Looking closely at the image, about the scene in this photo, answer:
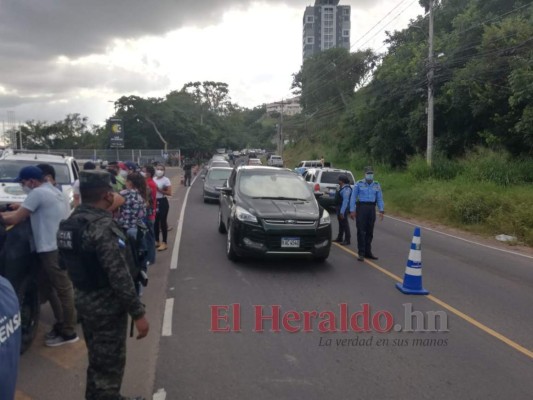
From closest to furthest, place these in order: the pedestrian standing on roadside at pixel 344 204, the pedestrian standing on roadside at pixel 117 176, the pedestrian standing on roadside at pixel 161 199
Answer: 1. the pedestrian standing on roadside at pixel 117 176
2. the pedestrian standing on roadside at pixel 161 199
3. the pedestrian standing on roadside at pixel 344 204

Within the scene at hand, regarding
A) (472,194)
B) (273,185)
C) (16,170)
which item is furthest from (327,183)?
(16,170)

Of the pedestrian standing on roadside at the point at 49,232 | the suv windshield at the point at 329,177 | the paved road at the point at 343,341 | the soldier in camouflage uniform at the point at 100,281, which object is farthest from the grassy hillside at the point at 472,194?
the soldier in camouflage uniform at the point at 100,281

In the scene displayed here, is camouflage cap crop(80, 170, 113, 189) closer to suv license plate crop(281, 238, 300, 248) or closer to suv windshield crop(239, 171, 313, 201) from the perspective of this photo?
suv license plate crop(281, 238, 300, 248)

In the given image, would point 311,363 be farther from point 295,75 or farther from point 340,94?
point 295,75

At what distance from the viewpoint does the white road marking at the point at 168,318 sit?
557 cm

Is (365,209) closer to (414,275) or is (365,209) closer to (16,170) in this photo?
(414,275)

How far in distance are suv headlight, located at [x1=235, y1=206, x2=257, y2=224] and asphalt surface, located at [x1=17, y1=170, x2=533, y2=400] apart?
87cm

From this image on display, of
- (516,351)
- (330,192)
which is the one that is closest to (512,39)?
(330,192)

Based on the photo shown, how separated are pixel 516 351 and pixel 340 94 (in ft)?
189

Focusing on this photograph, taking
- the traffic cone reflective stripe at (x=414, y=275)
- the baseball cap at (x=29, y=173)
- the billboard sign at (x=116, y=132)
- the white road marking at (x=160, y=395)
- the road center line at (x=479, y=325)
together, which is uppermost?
the billboard sign at (x=116, y=132)

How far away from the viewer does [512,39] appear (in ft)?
73.0

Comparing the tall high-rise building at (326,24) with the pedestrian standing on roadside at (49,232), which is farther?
the tall high-rise building at (326,24)

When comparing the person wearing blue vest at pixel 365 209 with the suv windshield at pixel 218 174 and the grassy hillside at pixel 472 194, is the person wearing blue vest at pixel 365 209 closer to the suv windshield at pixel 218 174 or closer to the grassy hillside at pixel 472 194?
the grassy hillside at pixel 472 194

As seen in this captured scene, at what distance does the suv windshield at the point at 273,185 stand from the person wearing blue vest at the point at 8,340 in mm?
7593
